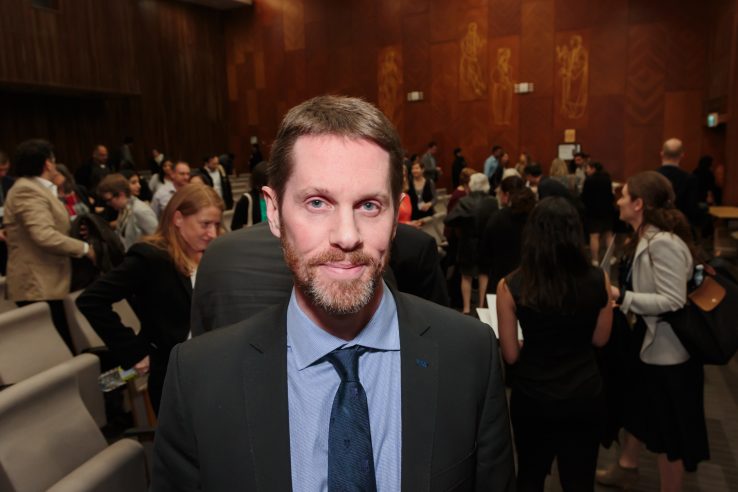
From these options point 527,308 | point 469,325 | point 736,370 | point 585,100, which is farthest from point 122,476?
point 585,100

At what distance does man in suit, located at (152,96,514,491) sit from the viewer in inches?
37.5

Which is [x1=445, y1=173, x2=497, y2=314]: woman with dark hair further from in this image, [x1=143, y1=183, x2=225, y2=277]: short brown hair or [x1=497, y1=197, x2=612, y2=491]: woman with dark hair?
[x1=143, y1=183, x2=225, y2=277]: short brown hair

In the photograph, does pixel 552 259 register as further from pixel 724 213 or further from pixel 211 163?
pixel 211 163

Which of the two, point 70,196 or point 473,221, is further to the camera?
point 70,196

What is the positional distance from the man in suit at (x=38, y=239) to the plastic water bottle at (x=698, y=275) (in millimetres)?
3474

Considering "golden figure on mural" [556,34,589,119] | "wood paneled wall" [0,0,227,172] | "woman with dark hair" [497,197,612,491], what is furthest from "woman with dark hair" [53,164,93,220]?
"golden figure on mural" [556,34,589,119]

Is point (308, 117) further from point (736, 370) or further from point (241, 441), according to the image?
point (736, 370)

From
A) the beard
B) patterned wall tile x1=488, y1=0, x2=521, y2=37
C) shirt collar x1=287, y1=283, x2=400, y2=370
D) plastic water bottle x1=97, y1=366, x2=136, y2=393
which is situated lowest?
plastic water bottle x1=97, y1=366, x2=136, y2=393

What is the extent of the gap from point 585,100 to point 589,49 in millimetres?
1051

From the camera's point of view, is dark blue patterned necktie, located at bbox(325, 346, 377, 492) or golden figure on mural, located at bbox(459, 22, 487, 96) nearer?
dark blue patterned necktie, located at bbox(325, 346, 377, 492)

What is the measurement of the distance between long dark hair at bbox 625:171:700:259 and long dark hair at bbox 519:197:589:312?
0.54 metres

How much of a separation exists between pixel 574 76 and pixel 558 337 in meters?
11.3

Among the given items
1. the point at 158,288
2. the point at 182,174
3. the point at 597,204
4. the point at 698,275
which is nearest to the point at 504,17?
the point at 597,204

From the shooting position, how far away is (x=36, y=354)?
2871 millimetres
